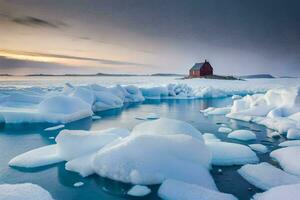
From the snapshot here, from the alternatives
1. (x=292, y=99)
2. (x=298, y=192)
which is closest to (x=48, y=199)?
(x=298, y=192)

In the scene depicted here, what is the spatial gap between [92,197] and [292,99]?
899 cm

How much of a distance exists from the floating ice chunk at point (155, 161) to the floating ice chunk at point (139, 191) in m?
0.13

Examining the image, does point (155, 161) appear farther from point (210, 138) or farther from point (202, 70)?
point (202, 70)

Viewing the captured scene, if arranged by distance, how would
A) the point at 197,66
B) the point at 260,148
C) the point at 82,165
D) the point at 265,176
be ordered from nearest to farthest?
the point at 265,176 → the point at 82,165 → the point at 260,148 → the point at 197,66

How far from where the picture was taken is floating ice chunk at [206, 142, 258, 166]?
202 inches

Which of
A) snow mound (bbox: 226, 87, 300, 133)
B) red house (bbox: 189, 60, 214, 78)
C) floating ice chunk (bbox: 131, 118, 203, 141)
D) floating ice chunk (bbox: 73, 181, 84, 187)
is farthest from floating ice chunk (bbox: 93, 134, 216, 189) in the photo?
red house (bbox: 189, 60, 214, 78)

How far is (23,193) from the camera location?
3512 millimetres

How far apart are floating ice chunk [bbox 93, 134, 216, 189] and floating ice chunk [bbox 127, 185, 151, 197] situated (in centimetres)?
13

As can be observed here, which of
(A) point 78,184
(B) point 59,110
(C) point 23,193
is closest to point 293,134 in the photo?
(A) point 78,184

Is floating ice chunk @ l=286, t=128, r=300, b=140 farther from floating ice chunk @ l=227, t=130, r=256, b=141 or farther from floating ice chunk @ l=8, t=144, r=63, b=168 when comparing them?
floating ice chunk @ l=8, t=144, r=63, b=168

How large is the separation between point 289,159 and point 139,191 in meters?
2.92

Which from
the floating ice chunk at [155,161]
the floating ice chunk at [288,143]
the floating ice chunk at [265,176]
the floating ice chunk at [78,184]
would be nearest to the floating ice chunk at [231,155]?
the floating ice chunk at [265,176]

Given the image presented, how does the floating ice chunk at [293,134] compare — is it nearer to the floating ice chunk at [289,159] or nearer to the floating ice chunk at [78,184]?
the floating ice chunk at [289,159]

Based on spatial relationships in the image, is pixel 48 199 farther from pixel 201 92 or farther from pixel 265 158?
pixel 201 92
